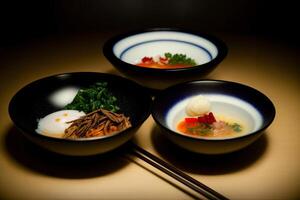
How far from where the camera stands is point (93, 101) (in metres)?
1.95

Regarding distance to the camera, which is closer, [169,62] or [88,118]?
[88,118]

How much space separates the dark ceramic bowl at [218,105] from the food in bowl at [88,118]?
175 millimetres

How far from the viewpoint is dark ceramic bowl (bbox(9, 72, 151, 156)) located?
159cm

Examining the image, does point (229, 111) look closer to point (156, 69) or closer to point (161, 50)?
point (156, 69)

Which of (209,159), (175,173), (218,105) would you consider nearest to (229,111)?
(218,105)

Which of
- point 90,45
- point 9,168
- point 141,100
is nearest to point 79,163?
point 9,168

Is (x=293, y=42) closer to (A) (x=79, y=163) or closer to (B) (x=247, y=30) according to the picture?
(B) (x=247, y=30)

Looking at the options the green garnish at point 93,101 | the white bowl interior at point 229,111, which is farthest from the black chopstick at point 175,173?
the green garnish at point 93,101

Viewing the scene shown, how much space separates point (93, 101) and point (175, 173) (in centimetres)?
53

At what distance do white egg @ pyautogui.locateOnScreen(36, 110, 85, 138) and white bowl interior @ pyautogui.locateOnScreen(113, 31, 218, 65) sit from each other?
0.60 metres

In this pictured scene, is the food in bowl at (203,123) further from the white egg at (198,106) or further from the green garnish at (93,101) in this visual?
the green garnish at (93,101)

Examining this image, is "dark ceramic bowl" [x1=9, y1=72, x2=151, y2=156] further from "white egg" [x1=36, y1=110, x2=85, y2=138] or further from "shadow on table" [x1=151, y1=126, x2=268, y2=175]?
"shadow on table" [x1=151, y1=126, x2=268, y2=175]

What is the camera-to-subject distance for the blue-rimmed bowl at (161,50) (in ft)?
6.88

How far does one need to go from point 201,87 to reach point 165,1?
141 centimetres
